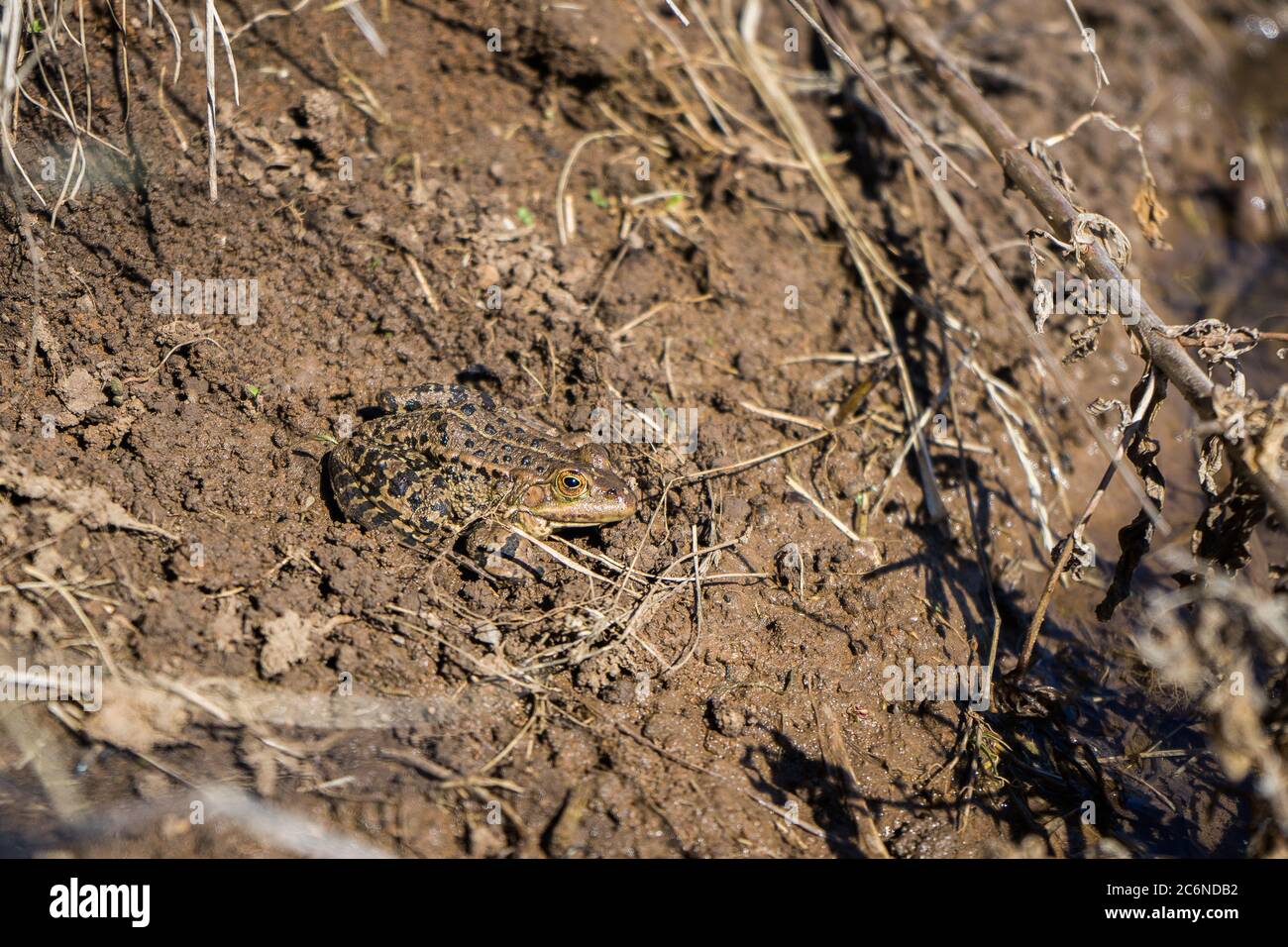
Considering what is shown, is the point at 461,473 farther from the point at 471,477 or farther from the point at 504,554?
the point at 504,554

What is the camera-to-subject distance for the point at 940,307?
617cm

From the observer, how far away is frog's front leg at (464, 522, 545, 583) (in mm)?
4684

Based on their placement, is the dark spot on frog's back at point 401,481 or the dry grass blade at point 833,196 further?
the dry grass blade at point 833,196

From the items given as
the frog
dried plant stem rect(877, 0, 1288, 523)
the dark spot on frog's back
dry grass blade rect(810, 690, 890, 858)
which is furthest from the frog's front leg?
dried plant stem rect(877, 0, 1288, 523)

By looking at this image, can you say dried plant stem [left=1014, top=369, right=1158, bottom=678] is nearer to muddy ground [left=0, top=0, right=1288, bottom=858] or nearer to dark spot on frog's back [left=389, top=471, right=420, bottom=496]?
muddy ground [left=0, top=0, right=1288, bottom=858]

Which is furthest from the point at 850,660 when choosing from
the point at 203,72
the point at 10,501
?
the point at 203,72

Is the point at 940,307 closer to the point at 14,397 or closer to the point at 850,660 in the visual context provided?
the point at 850,660

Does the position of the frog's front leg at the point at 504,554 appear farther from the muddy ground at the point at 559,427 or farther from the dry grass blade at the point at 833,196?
the dry grass blade at the point at 833,196

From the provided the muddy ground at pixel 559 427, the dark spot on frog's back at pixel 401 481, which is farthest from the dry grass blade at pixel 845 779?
the dark spot on frog's back at pixel 401 481

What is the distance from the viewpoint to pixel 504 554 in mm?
4746

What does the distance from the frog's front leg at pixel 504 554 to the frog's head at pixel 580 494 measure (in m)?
0.28

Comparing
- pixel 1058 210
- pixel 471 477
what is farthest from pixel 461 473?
pixel 1058 210

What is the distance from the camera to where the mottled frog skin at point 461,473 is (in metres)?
4.71

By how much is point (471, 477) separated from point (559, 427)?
684 mm
